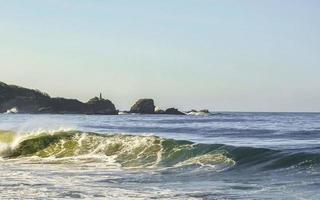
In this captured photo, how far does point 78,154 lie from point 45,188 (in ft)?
45.5

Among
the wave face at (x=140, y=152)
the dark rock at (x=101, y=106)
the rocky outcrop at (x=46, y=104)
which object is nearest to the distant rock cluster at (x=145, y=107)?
the dark rock at (x=101, y=106)

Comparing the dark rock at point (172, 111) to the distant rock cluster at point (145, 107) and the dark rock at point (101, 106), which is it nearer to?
the distant rock cluster at point (145, 107)

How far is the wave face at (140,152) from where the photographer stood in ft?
76.1

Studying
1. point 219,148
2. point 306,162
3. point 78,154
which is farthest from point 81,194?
point 78,154

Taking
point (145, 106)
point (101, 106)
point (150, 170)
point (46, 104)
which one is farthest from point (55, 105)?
point (150, 170)

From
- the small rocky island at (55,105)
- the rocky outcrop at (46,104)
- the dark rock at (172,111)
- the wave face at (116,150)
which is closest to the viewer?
the wave face at (116,150)

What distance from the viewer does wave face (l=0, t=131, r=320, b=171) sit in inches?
913

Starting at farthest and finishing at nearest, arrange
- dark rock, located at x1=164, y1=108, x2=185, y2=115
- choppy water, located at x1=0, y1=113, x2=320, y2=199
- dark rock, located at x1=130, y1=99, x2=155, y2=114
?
1. dark rock, located at x1=164, y1=108, x2=185, y2=115
2. dark rock, located at x1=130, y1=99, x2=155, y2=114
3. choppy water, located at x1=0, y1=113, x2=320, y2=199

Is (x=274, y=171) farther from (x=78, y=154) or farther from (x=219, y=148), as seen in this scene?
(x=78, y=154)

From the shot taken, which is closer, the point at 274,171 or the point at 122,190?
the point at 122,190

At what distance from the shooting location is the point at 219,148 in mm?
26516

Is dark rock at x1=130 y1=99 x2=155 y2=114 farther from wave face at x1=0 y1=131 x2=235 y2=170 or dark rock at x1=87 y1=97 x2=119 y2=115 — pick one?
wave face at x1=0 y1=131 x2=235 y2=170

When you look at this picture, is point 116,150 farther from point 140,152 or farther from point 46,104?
point 46,104

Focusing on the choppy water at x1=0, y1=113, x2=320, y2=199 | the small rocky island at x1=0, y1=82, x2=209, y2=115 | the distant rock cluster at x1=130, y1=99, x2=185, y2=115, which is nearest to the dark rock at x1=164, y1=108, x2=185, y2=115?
the small rocky island at x1=0, y1=82, x2=209, y2=115
